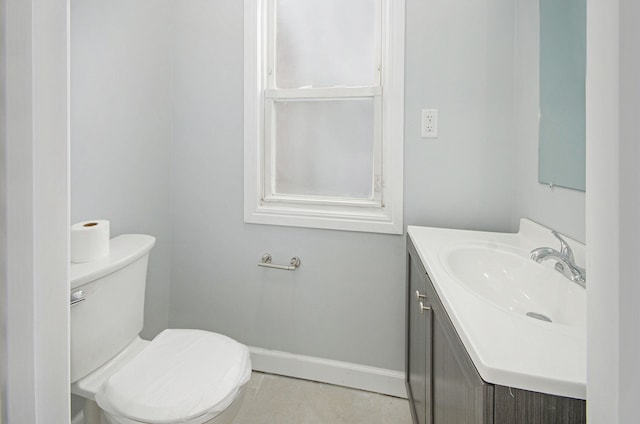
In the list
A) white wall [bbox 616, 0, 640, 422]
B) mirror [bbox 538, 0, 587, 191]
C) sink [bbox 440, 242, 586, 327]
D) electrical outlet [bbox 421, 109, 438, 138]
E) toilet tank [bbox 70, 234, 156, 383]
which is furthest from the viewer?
electrical outlet [bbox 421, 109, 438, 138]

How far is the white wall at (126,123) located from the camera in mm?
1347

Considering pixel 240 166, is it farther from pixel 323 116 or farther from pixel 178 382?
pixel 178 382

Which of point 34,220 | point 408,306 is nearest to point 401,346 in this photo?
point 408,306

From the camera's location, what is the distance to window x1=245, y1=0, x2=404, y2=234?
5.48 feet

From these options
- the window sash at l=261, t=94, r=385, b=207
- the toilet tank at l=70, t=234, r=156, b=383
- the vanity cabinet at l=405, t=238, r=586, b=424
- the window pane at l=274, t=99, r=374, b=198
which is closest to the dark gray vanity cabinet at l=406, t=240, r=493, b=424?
the vanity cabinet at l=405, t=238, r=586, b=424

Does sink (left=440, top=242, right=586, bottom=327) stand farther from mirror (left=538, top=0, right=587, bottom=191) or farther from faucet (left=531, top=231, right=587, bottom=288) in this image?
mirror (left=538, top=0, right=587, bottom=191)

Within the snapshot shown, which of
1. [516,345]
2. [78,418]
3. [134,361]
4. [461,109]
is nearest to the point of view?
[516,345]

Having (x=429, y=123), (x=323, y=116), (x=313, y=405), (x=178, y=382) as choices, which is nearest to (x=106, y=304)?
(x=178, y=382)

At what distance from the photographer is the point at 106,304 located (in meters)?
1.20

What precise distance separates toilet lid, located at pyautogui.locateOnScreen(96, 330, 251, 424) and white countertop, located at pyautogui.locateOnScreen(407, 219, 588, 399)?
28.0 inches

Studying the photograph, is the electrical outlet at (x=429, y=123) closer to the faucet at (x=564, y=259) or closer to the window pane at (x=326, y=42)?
the window pane at (x=326, y=42)

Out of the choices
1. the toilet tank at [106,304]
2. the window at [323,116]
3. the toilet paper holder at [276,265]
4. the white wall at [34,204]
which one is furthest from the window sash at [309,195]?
the white wall at [34,204]

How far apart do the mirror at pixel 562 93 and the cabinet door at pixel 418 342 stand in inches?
21.1

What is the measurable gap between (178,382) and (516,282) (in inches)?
42.1
